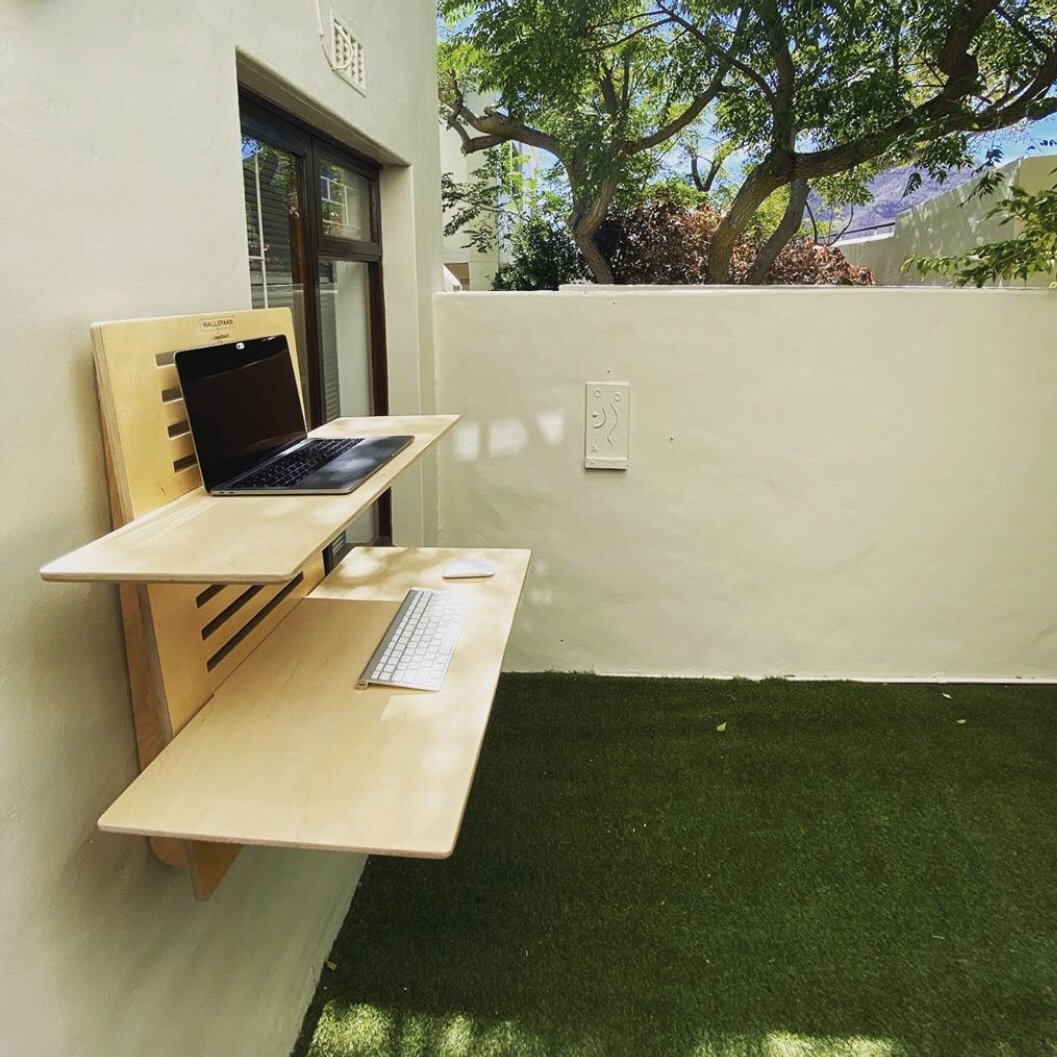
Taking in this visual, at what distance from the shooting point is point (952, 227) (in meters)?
6.04

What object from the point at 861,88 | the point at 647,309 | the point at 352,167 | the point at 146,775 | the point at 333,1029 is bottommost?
the point at 333,1029

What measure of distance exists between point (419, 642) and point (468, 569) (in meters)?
0.35

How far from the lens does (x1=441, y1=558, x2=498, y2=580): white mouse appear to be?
1.74m

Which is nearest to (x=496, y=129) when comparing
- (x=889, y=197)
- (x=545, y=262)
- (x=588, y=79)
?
(x=588, y=79)

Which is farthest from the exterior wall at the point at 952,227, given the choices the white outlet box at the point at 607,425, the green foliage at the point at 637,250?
the white outlet box at the point at 607,425

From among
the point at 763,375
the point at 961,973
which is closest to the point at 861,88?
the point at 763,375

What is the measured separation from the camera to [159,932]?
1273 mm

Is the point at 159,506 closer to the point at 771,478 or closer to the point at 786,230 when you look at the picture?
the point at 771,478

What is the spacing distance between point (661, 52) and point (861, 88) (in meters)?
1.79

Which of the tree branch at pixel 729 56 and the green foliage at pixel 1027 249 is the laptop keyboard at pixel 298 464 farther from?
the tree branch at pixel 729 56

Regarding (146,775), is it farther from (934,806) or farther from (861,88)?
(861,88)

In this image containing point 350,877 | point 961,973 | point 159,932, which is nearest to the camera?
point 159,932

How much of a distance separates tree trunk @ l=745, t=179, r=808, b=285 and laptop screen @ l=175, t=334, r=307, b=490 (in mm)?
6777

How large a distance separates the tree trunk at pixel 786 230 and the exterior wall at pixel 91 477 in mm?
6691
